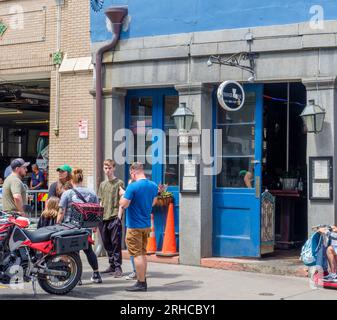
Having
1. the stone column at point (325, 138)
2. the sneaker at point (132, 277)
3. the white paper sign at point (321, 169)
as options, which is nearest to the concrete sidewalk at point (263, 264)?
the stone column at point (325, 138)

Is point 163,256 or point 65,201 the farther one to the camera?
point 163,256

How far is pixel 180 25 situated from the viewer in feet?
38.9

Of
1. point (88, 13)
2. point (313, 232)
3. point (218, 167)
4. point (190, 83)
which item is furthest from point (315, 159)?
point (88, 13)

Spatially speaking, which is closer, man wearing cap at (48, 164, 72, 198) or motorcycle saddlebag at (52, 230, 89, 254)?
motorcycle saddlebag at (52, 230, 89, 254)

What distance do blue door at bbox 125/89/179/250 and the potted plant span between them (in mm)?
109

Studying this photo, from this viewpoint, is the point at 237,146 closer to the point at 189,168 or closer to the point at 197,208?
the point at 189,168

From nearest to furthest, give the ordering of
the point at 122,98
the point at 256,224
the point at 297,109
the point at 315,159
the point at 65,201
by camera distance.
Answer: the point at 65,201 → the point at 315,159 → the point at 256,224 → the point at 122,98 → the point at 297,109

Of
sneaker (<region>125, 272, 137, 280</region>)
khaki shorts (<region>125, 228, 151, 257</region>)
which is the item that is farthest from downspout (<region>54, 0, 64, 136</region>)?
khaki shorts (<region>125, 228, 151, 257</region>)

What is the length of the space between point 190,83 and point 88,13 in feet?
9.86

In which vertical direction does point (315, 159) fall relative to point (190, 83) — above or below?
below

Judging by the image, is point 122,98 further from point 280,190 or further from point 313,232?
point 313,232

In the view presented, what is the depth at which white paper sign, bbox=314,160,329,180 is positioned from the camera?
34.2 ft

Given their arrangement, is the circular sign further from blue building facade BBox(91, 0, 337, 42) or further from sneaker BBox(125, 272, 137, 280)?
sneaker BBox(125, 272, 137, 280)

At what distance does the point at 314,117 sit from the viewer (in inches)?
404
